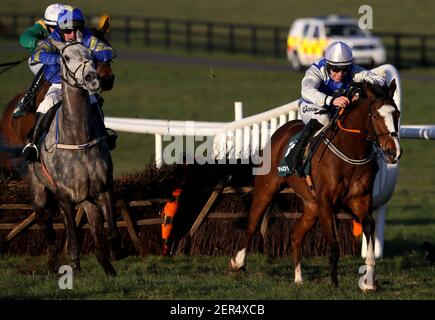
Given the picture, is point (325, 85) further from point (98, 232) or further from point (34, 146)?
point (34, 146)

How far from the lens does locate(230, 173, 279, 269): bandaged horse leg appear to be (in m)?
12.0

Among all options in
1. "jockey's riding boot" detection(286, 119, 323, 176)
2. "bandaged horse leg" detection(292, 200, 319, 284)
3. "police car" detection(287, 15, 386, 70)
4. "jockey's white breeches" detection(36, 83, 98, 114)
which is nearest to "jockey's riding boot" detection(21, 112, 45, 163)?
"jockey's white breeches" detection(36, 83, 98, 114)

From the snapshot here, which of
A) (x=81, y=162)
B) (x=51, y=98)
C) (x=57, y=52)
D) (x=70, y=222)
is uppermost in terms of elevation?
(x=57, y=52)

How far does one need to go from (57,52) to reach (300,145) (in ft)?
8.37

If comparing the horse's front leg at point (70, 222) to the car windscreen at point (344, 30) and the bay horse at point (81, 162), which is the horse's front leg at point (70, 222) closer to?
the bay horse at point (81, 162)

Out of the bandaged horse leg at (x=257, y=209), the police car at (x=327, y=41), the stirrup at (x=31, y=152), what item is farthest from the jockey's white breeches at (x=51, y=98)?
the police car at (x=327, y=41)

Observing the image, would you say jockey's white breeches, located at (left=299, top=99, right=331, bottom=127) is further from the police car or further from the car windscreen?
the car windscreen

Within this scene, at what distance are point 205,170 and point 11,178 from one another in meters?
2.27

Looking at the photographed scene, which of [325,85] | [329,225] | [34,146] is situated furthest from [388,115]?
[34,146]

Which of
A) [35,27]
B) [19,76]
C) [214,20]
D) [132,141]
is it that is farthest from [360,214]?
[214,20]

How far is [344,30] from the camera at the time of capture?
42.0 m

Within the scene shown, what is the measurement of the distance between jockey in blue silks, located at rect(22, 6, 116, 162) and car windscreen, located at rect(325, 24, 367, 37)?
30231 mm
